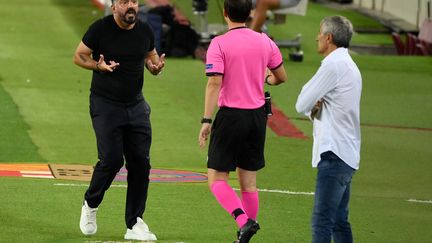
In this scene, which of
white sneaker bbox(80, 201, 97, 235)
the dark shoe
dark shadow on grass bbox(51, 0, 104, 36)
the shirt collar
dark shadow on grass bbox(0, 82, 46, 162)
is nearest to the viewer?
the shirt collar

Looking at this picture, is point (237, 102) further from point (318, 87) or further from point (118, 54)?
point (318, 87)

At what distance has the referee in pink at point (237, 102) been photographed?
35.6ft

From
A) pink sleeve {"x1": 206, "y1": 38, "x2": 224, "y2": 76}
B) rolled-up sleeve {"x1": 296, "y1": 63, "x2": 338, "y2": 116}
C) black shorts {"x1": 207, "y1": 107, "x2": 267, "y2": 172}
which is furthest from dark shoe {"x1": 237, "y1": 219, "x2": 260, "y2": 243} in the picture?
rolled-up sleeve {"x1": 296, "y1": 63, "x2": 338, "y2": 116}

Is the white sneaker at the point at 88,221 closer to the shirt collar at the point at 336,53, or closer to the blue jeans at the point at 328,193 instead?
the blue jeans at the point at 328,193

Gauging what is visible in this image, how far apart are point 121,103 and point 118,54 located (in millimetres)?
428

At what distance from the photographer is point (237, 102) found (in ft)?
35.9

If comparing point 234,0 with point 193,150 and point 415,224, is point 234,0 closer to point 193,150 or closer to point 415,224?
point 415,224

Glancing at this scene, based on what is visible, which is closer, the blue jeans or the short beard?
the blue jeans

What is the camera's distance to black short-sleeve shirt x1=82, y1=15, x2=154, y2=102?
11398mm

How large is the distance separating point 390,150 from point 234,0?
318 inches

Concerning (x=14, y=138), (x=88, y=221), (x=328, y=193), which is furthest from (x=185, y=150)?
(x=328, y=193)

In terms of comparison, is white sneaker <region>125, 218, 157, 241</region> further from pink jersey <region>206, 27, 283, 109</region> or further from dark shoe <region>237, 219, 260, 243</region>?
pink jersey <region>206, 27, 283, 109</region>

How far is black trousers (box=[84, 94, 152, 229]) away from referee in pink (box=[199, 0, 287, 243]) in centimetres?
78

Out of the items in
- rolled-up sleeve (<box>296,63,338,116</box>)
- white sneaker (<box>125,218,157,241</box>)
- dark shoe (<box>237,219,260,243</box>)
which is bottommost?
white sneaker (<box>125,218,157,241</box>)
